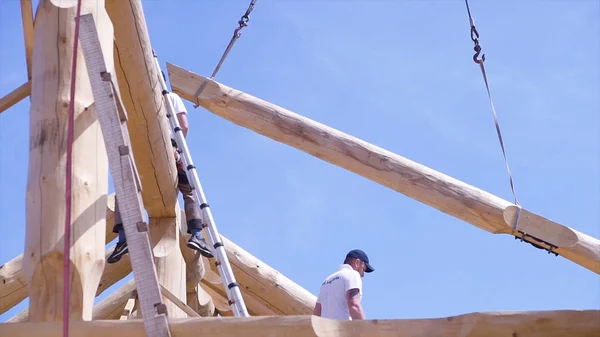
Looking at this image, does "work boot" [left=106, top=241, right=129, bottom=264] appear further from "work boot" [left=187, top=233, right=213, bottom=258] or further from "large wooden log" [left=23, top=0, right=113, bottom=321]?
"large wooden log" [left=23, top=0, right=113, bottom=321]

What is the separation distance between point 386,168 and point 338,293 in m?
1.24

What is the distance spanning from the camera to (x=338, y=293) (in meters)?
6.15

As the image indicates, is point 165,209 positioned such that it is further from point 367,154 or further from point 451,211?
point 451,211

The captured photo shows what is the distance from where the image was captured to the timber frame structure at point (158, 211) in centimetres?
354

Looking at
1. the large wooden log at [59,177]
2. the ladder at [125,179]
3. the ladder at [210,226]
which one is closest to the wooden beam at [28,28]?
the large wooden log at [59,177]

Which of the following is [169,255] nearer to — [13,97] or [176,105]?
[176,105]

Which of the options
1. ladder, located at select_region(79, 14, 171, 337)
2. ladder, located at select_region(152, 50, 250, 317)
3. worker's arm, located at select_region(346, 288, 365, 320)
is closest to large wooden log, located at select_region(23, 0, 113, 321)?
ladder, located at select_region(79, 14, 171, 337)

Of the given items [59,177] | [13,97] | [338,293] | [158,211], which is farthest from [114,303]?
[59,177]

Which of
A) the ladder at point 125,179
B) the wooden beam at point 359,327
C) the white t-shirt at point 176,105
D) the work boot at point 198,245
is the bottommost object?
the wooden beam at point 359,327

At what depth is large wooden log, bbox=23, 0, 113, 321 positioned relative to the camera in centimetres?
397

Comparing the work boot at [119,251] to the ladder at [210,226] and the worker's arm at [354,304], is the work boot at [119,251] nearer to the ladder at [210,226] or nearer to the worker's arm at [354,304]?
the ladder at [210,226]

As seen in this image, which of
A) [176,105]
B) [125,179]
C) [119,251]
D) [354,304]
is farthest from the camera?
[176,105]

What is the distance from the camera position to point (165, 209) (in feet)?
24.2

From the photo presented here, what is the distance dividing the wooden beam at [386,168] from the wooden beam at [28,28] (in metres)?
2.78
